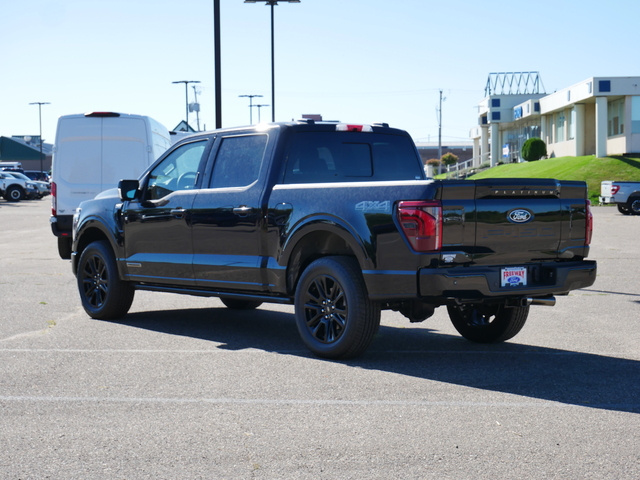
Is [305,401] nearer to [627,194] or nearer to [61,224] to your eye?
[61,224]

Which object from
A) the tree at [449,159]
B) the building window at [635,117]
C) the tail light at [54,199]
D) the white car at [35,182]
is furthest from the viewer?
the tree at [449,159]

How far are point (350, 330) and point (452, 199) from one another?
1.37 meters

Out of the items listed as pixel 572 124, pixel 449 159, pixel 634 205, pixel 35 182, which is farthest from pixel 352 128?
pixel 449 159

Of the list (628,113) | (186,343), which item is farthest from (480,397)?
(628,113)

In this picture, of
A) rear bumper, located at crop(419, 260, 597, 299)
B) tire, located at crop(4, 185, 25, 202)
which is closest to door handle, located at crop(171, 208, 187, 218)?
rear bumper, located at crop(419, 260, 597, 299)

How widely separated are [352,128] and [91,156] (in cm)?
871

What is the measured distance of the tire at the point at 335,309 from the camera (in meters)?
7.03

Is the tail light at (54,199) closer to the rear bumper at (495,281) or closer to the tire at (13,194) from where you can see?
the rear bumper at (495,281)

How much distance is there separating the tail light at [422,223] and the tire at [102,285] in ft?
13.7

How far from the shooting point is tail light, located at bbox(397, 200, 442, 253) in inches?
257

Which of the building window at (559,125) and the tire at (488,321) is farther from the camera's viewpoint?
the building window at (559,125)

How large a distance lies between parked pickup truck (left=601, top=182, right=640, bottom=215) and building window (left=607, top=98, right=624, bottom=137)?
77.0 ft

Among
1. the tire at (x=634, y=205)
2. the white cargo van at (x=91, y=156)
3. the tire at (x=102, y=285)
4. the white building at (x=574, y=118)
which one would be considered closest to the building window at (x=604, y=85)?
the white building at (x=574, y=118)

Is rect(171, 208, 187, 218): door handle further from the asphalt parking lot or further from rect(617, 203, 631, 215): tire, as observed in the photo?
rect(617, 203, 631, 215): tire
